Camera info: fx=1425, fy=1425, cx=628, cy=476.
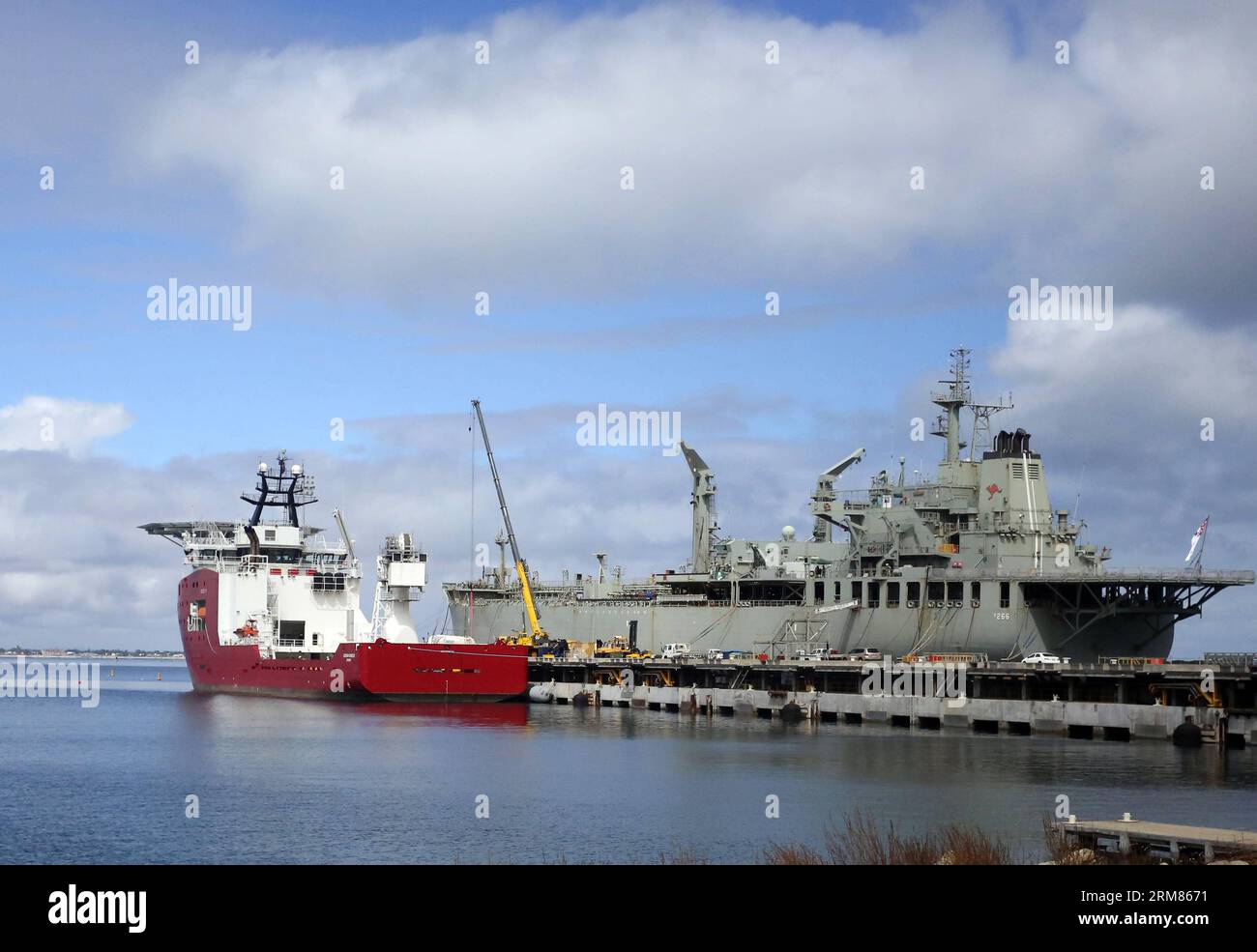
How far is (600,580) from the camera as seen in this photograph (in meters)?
89.9

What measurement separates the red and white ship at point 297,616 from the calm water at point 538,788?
12.0m

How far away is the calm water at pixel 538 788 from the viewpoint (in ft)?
102

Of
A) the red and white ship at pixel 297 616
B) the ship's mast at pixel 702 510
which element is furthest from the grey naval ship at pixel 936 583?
the red and white ship at pixel 297 616

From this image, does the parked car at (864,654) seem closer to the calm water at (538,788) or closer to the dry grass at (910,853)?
the calm water at (538,788)

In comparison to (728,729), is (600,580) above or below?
above

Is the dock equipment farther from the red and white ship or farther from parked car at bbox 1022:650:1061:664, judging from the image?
the red and white ship

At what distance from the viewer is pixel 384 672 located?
238 ft

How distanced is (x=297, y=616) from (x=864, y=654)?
108 ft

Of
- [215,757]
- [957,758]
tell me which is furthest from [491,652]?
[957,758]

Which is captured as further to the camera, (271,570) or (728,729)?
(271,570)

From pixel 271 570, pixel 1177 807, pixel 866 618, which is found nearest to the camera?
pixel 1177 807

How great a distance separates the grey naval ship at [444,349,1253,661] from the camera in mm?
64312
